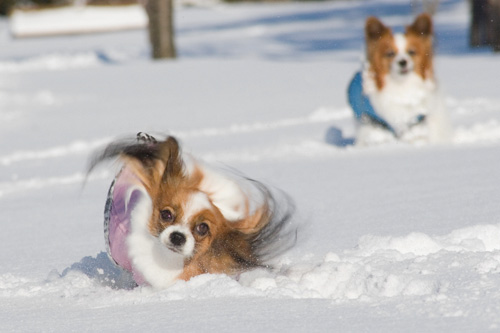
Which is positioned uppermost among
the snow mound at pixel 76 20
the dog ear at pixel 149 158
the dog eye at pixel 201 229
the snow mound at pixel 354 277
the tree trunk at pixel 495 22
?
the dog ear at pixel 149 158

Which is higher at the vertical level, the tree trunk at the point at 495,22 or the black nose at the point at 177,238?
the black nose at the point at 177,238

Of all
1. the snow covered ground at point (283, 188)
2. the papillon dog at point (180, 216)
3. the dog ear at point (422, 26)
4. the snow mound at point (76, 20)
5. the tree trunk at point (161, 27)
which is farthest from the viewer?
the snow mound at point (76, 20)

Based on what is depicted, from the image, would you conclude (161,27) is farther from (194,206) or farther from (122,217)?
(194,206)

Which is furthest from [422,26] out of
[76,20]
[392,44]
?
[76,20]

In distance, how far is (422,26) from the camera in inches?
221

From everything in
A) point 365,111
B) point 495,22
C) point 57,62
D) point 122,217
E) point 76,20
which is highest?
point 122,217

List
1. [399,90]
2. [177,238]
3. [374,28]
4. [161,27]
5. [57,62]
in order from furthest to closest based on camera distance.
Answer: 1. [57,62]
2. [161,27]
3. [399,90]
4. [374,28]
5. [177,238]

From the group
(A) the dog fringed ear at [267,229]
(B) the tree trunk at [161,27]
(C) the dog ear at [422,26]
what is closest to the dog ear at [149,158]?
(A) the dog fringed ear at [267,229]

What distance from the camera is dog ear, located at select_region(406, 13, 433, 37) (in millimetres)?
5586

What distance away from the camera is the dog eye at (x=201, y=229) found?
2.59 meters

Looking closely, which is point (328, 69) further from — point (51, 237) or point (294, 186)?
point (51, 237)

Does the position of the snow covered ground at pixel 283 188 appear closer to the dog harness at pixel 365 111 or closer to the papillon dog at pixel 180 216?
the papillon dog at pixel 180 216

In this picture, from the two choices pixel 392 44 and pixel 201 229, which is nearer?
pixel 201 229

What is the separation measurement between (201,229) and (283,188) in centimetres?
195
